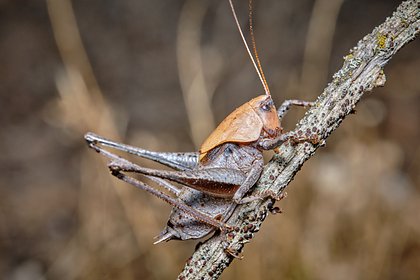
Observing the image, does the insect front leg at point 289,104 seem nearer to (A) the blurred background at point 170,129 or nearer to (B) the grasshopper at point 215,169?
(B) the grasshopper at point 215,169

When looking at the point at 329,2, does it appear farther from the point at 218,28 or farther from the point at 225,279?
the point at 225,279

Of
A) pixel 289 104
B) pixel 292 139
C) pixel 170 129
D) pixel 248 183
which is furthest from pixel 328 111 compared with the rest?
pixel 170 129

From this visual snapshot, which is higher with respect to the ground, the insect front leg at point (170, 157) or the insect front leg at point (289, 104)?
the insect front leg at point (289, 104)

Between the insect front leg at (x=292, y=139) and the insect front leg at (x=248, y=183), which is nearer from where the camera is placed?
the insect front leg at (x=292, y=139)

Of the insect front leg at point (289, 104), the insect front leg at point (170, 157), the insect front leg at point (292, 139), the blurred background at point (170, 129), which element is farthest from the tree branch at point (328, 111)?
the blurred background at point (170, 129)

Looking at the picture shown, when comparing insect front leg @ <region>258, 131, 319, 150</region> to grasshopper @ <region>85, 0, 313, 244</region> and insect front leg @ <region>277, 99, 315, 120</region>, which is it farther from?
insect front leg @ <region>277, 99, 315, 120</region>

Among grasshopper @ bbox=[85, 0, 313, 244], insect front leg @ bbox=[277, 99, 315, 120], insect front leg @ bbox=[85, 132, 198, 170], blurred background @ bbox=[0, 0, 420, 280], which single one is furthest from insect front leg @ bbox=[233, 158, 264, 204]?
blurred background @ bbox=[0, 0, 420, 280]
